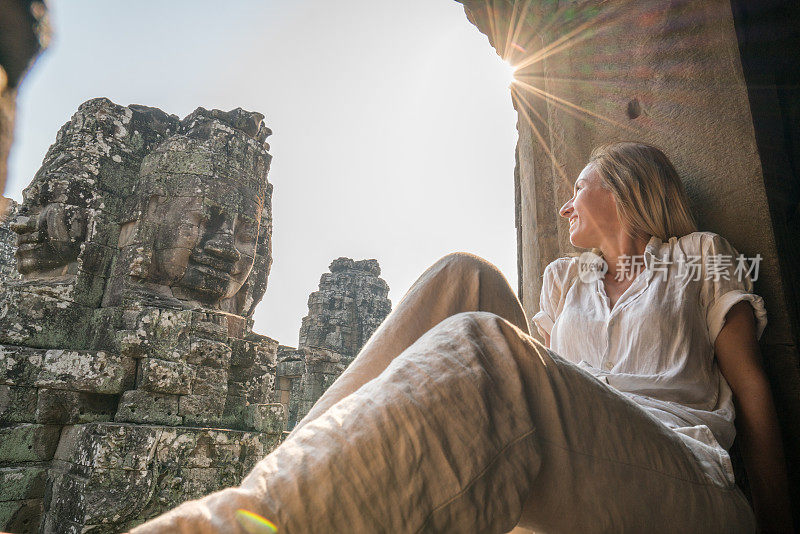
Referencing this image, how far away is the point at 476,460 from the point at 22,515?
4.23m

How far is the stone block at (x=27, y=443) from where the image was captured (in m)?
3.43

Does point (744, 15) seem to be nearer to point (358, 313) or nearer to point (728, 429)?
point (728, 429)

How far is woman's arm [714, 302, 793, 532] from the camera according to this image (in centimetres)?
113

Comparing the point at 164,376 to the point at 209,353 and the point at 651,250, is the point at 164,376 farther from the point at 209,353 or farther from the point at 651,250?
the point at 651,250

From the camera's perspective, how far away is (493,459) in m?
0.58

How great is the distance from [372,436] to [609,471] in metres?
0.40

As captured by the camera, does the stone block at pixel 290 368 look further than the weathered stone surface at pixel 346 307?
No

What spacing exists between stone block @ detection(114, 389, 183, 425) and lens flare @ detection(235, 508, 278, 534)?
3677 mm

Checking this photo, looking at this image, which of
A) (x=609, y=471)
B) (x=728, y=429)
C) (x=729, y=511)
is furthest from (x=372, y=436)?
(x=728, y=429)

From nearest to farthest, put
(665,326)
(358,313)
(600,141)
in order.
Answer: (665,326)
(600,141)
(358,313)

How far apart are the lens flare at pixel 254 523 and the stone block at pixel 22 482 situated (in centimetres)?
406

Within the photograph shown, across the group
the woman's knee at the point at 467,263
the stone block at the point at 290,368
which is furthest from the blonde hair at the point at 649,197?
the stone block at the point at 290,368

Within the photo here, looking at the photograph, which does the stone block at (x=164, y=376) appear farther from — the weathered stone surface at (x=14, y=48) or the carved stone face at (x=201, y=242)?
the weathered stone surface at (x=14, y=48)

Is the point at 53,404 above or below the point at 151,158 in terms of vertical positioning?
below
